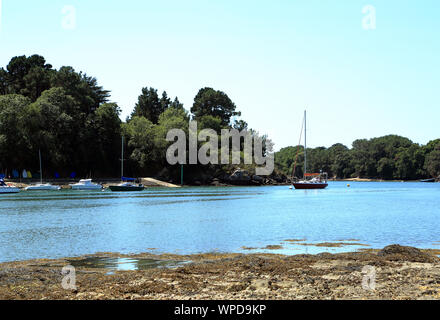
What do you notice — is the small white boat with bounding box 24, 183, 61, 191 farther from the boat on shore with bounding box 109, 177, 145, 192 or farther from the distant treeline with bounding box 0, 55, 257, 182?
the boat on shore with bounding box 109, 177, 145, 192

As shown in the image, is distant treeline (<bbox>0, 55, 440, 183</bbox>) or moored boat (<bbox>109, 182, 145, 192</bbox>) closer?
distant treeline (<bbox>0, 55, 440, 183</bbox>)

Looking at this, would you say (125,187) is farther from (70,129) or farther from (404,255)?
(404,255)

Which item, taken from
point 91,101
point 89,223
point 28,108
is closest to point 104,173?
point 91,101

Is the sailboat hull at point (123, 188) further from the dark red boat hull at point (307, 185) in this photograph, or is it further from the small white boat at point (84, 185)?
the dark red boat hull at point (307, 185)

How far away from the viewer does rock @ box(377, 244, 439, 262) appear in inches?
750

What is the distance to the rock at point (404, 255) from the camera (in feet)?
62.5

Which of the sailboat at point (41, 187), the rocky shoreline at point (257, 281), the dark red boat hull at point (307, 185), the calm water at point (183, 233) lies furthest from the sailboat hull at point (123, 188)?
the rocky shoreline at point (257, 281)

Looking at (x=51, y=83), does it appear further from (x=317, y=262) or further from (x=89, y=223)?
(x=317, y=262)

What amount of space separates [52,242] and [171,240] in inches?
285

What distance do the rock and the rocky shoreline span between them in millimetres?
38

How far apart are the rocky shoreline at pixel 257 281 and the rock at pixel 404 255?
4 cm

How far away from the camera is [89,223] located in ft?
135

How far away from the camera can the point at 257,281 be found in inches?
582

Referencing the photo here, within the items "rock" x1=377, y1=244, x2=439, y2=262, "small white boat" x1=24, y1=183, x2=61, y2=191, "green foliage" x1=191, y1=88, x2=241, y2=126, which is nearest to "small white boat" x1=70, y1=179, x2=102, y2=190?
"small white boat" x1=24, y1=183, x2=61, y2=191
